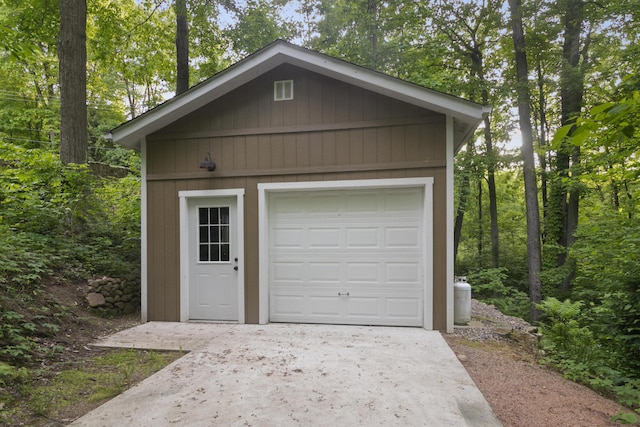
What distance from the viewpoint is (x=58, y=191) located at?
6336mm

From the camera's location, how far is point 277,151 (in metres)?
5.55

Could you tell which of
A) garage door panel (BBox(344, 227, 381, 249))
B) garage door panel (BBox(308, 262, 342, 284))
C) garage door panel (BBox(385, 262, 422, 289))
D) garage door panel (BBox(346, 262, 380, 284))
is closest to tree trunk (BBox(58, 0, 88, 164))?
garage door panel (BBox(308, 262, 342, 284))

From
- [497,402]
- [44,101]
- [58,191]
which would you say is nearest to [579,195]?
[497,402]

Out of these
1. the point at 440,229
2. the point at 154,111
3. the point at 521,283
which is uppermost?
the point at 154,111

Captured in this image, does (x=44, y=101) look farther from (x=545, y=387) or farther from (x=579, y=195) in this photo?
(x=579, y=195)

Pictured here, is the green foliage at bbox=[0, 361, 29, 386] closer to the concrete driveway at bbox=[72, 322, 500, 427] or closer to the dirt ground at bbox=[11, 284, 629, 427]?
the dirt ground at bbox=[11, 284, 629, 427]

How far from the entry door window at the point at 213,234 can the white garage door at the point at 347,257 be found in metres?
0.75

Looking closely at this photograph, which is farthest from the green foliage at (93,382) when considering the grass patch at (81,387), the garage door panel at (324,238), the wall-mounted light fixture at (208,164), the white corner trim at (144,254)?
the wall-mounted light fixture at (208,164)

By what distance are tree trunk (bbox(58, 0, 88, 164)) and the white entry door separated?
10.5 ft

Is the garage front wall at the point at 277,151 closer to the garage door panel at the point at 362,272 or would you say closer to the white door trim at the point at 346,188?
the white door trim at the point at 346,188

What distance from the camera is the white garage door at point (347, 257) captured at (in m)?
5.28

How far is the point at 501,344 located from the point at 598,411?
1.79m

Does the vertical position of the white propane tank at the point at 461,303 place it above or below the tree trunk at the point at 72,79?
below

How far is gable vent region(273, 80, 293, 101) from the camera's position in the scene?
556 centimetres
